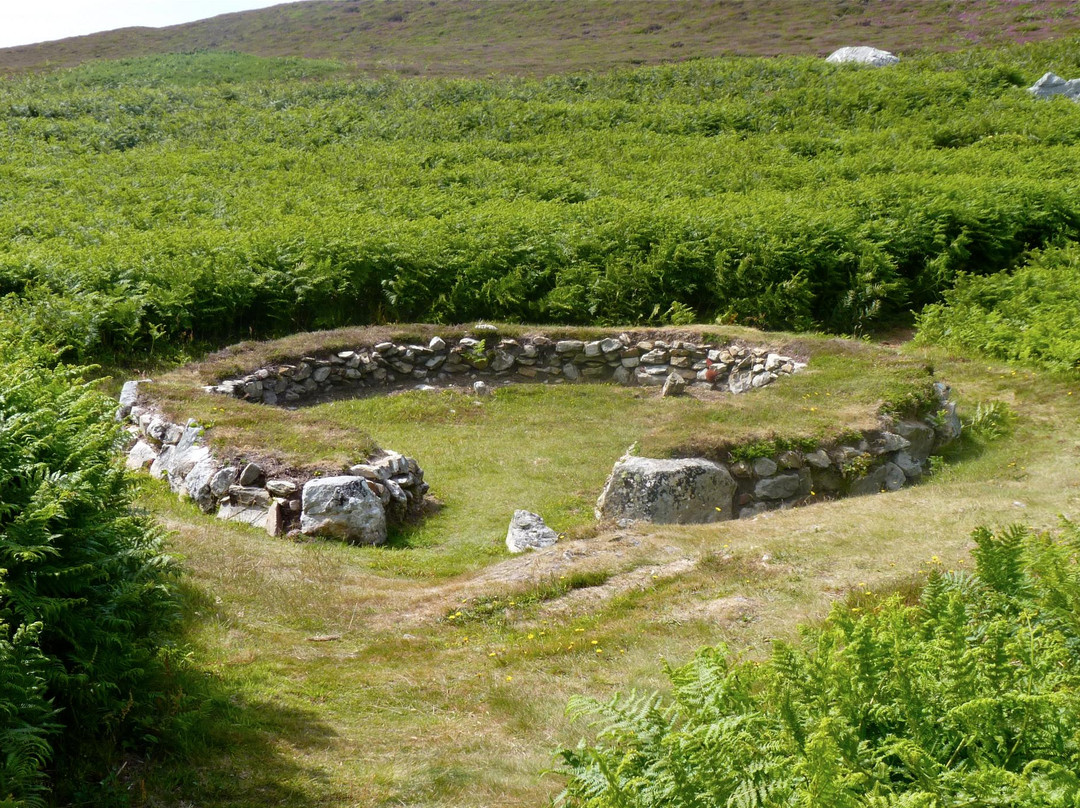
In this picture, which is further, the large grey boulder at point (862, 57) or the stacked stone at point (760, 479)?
the large grey boulder at point (862, 57)

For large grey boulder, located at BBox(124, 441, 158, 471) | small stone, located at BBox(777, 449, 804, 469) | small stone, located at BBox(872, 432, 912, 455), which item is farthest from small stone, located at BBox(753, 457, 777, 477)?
large grey boulder, located at BBox(124, 441, 158, 471)

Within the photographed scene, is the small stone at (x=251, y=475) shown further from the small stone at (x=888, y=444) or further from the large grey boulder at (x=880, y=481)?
the small stone at (x=888, y=444)

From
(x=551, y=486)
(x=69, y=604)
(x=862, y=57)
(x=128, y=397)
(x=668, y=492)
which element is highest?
(x=862, y=57)

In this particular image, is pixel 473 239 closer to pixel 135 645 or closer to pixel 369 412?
pixel 369 412

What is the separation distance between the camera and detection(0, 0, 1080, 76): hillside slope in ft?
157

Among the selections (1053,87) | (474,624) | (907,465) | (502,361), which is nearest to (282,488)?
(474,624)

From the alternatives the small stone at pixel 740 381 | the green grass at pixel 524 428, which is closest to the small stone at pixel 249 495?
the green grass at pixel 524 428

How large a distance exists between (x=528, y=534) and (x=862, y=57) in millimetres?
39919

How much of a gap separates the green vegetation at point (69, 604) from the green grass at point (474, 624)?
0.36m

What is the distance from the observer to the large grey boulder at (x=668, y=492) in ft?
33.3

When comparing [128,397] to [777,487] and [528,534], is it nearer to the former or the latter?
[528,534]

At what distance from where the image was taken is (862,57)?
41.9 metres

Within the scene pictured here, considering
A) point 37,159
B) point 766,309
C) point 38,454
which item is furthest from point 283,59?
point 38,454

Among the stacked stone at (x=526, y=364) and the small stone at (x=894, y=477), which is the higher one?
the stacked stone at (x=526, y=364)
